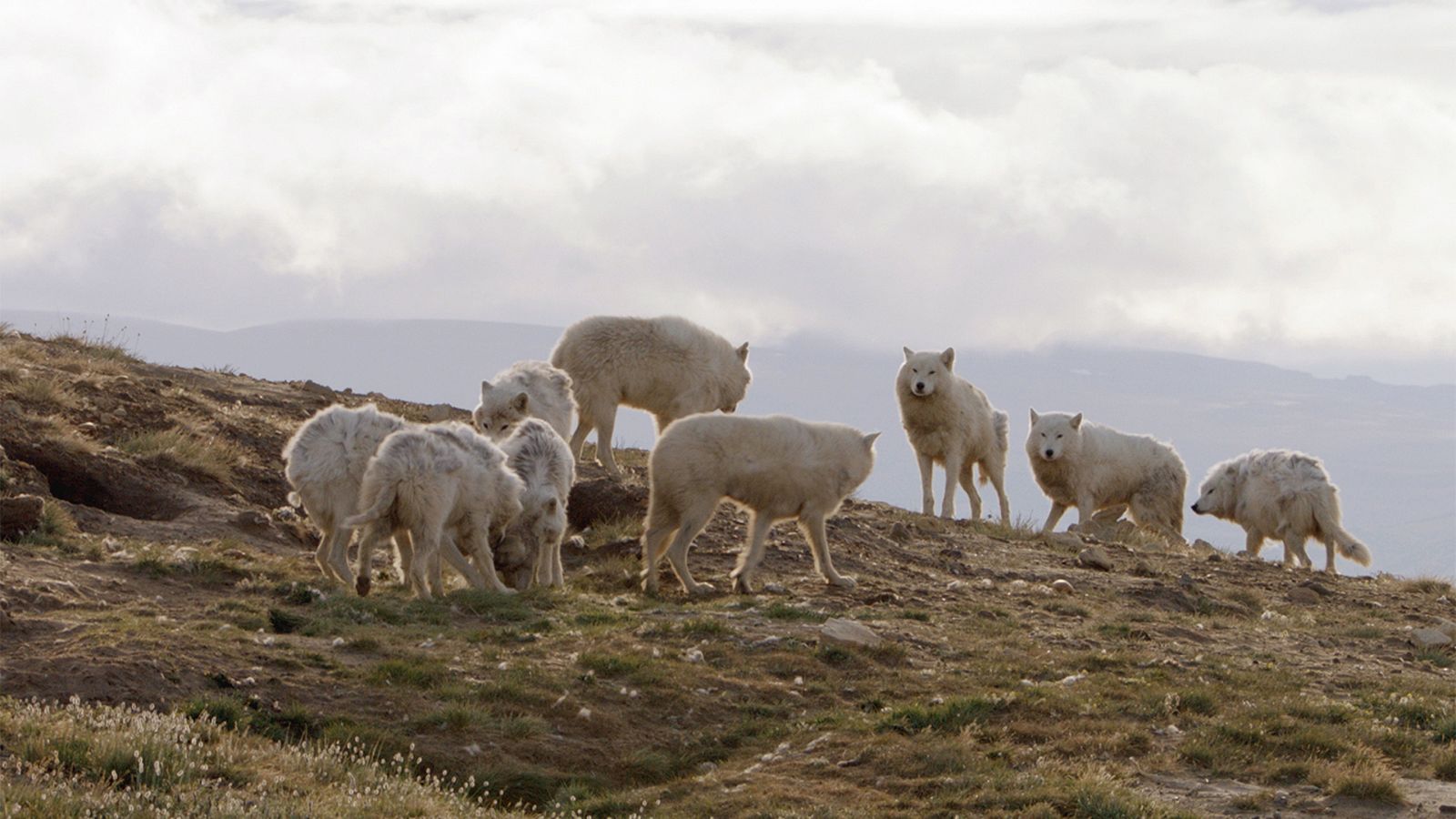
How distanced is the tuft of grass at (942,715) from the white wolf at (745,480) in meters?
3.80

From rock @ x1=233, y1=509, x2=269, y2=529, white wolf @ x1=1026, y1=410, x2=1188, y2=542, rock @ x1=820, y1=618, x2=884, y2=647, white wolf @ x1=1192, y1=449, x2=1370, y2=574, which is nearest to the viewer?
rock @ x1=820, y1=618, x2=884, y2=647

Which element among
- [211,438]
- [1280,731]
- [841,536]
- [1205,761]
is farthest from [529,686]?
[211,438]

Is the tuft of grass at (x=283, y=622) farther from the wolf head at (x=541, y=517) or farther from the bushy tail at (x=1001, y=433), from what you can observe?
the bushy tail at (x=1001, y=433)

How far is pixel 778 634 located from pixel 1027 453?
12.7m

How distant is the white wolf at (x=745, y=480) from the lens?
13648 millimetres

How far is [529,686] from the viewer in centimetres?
1008

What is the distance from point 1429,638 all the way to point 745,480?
6.47 m

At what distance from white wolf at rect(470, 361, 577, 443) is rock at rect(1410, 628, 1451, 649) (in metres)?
8.72

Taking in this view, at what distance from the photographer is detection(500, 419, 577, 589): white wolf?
1382 centimetres

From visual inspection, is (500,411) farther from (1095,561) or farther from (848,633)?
(1095,561)

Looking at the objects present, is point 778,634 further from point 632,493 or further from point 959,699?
point 632,493

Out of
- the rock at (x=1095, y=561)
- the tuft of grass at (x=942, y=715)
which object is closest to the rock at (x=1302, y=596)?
the rock at (x=1095, y=561)

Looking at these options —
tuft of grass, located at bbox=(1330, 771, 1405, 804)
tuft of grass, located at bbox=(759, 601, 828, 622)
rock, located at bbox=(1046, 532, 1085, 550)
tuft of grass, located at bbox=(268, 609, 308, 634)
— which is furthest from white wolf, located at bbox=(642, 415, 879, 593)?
tuft of grass, located at bbox=(1330, 771, 1405, 804)

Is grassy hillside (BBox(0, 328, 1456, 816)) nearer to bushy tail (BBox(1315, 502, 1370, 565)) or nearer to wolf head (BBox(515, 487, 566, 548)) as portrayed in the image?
wolf head (BBox(515, 487, 566, 548))
